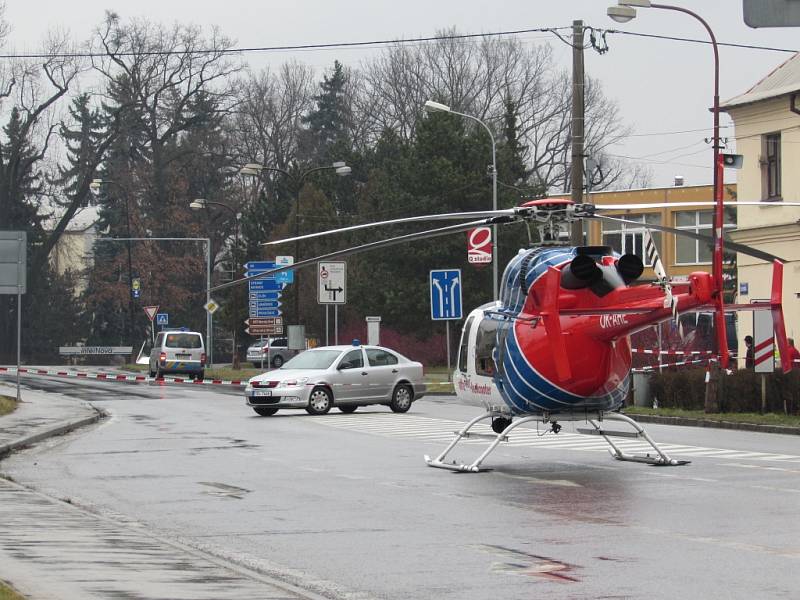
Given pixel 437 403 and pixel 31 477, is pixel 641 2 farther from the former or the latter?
pixel 31 477

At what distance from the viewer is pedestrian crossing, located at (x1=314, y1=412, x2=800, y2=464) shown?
20531 mm

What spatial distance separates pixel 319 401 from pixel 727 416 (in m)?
8.66

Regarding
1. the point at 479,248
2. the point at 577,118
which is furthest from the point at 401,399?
the point at 479,248

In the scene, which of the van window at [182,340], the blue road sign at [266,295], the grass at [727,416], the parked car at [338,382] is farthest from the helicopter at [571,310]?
the van window at [182,340]

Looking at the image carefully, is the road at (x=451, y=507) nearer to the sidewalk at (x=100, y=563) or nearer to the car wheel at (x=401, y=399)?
the sidewalk at (x=100, y=563)

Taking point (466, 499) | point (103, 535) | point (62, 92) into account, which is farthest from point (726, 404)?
point (62, 92)

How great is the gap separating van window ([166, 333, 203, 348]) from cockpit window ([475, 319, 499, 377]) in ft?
125

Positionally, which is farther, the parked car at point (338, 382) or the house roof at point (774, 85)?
the house roof at point (774, 85)

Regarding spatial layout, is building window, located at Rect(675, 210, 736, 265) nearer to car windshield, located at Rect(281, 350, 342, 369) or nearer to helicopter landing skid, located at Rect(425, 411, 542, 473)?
car windshield, located at Rect(281, 350, 342, 369)

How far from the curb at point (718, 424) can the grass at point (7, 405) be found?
13203 millimetres

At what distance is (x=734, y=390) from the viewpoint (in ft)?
97.8

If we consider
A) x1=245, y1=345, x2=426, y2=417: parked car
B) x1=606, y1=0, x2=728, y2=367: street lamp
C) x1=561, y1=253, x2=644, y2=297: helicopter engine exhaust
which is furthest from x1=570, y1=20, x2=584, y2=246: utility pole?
x1=561, y1=253, x2=644, y2=297: helicopter engine exhaust

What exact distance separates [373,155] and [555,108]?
1083 cm

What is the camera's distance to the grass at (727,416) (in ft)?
87.0
